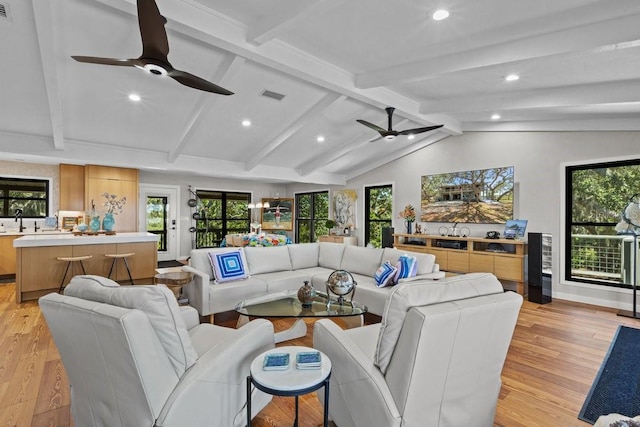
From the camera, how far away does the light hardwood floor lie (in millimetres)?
2139

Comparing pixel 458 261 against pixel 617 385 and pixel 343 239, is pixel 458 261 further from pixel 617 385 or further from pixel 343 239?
pixel 617 385

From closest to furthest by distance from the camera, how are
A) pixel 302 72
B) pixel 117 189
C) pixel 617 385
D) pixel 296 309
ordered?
1. pixel 617 385
2. pixel 296 309
3. pixel 302 72
4. pixel 117 189

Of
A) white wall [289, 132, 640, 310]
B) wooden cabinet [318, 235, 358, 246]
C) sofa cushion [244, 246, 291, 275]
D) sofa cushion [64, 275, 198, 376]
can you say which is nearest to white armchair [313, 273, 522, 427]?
sofa cushion [64, 275, 198, 376]

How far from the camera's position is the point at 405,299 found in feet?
5.11

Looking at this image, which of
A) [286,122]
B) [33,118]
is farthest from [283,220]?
[33,118]

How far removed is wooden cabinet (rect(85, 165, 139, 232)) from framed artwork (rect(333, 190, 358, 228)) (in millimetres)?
4959

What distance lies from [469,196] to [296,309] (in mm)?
4768

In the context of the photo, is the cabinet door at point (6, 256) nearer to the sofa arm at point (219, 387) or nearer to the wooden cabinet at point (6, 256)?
the wooden cabinet at point (6, 256)

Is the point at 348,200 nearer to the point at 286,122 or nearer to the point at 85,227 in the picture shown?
the point at 286,122

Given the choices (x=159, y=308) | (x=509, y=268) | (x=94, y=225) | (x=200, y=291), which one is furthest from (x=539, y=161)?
(x=94, y=225)

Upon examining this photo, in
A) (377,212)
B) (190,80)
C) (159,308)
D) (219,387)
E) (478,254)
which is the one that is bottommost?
(219,387)

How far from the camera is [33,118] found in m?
4.83

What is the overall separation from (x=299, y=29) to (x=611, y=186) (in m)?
5.02

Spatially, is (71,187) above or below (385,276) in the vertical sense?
above
